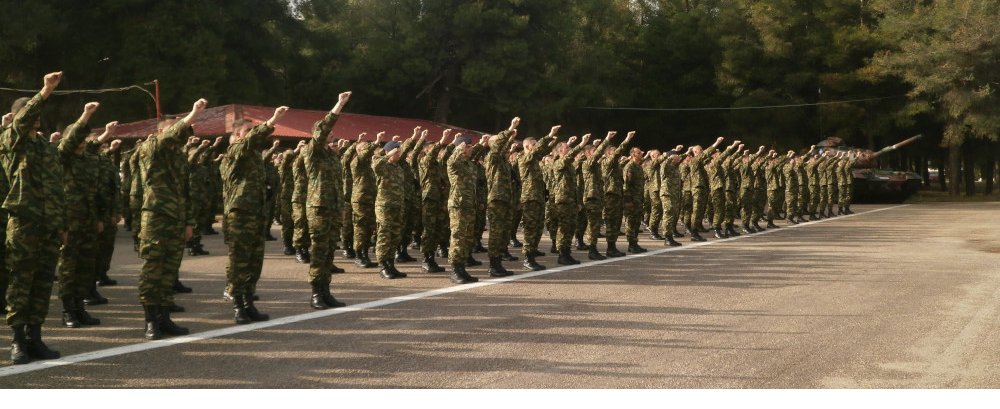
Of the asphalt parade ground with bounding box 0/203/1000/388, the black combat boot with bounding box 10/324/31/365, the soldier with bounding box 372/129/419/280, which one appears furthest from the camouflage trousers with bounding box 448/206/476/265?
the black combat boot with bounding box 10/324/31/365

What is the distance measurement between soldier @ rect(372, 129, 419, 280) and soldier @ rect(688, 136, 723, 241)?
8.02 meters

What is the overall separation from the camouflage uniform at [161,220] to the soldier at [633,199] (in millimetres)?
9122

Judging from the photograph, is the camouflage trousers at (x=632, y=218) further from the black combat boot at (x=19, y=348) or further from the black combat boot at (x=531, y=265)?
the black combat boot at (x=19, y=348)

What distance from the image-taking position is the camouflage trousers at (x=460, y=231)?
1130cm

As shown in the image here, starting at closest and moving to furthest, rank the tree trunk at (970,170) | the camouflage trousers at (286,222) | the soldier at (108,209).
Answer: the soldier at (108,209), the camouflage trousers at (286,222), the tree trunk at (970,170)

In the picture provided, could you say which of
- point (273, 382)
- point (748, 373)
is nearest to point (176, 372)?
point (273, 382)

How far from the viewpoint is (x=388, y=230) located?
38.8 ft

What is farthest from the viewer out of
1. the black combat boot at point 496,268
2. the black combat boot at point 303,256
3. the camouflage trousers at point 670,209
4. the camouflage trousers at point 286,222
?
the camouflage trousers at point 670,209

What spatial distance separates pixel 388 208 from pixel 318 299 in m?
2.66

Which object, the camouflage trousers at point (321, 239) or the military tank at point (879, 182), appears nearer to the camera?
the camouflage trousers at point (321, 239)

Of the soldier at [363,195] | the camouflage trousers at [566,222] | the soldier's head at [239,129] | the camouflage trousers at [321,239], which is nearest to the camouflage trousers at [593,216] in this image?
the camouflage trousers at [566,222]

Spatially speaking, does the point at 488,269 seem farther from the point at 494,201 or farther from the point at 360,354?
the point at 360,354

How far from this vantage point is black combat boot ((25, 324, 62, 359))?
274 inches
